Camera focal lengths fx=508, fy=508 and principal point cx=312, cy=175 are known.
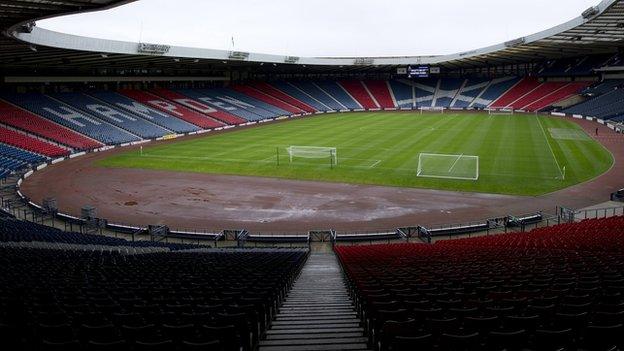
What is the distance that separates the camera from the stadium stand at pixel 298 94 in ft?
342

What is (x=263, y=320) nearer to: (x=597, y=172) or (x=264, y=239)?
(x=264, y=239)

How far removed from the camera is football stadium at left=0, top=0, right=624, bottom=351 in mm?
7285

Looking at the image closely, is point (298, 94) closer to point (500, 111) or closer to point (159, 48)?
point (500, 111)

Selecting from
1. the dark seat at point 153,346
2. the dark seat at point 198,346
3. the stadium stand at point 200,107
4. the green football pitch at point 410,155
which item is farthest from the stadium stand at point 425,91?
the dark seat at point 153,346

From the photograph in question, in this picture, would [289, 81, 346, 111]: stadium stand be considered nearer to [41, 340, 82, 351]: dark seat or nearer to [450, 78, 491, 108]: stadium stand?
[450, 78, 491, 108]: stadium stand

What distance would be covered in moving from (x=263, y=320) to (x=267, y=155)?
42.6 meters

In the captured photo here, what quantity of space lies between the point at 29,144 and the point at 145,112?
23.4 meters

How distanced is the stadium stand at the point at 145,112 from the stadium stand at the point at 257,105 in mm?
19205

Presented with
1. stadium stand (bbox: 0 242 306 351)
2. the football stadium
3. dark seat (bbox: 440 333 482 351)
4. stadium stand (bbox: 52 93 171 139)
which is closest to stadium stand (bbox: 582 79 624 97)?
Result: the football stadium

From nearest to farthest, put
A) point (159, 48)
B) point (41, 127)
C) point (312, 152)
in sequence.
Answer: point (312, 152) < point (41, 127) < point (159, 48)

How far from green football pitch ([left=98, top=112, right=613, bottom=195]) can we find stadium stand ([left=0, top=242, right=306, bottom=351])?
86.0 feet

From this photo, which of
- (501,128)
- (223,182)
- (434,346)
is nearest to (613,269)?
(434,346)

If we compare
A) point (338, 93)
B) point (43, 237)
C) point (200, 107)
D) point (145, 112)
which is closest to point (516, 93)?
point (338, 93)

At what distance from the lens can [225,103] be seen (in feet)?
291
